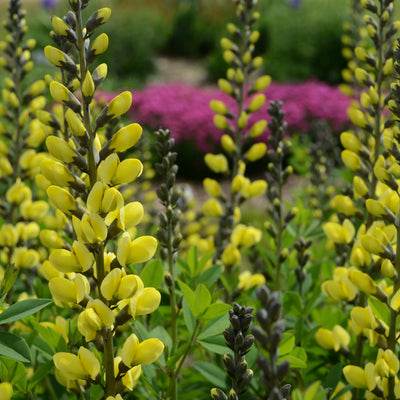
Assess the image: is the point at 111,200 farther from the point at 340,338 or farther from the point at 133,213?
the point at 340,338

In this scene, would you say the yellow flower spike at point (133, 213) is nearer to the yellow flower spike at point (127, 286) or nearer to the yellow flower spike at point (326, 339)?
the yellow flower spike at point (127, 286)

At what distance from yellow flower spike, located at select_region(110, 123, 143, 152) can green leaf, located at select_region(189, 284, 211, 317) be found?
1.33 feet

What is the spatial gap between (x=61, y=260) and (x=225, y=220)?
3.07ft

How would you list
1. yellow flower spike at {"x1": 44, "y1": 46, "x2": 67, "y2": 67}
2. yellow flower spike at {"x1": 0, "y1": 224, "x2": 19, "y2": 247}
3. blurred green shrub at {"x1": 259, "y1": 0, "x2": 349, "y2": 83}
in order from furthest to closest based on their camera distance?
1. blurred green shrub at {"x1": 259, "y1": 0, "x2": 349, "y2": 83}
2. yellow flower spike at {"x1": 0, "y1": 224, "x2": 19, "y2": 247}
3. yellow flower spike at {"x1": 44, "y1": 46, "x2": 67, "y2": 67}

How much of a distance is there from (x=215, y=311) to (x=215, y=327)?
0.17ft

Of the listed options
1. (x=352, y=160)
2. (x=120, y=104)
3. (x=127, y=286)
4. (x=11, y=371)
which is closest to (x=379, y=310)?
(x=352, y=160)

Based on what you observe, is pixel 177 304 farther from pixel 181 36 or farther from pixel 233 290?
pixel 181 36

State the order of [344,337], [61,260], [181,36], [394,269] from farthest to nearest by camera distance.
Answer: [181,36], [344,337], [394,269], [61,260]

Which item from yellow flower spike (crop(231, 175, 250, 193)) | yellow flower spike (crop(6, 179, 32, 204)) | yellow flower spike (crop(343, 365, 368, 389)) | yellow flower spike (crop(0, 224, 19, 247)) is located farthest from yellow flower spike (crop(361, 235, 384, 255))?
yellow flower spike (crop(6, 179, 32, 204))

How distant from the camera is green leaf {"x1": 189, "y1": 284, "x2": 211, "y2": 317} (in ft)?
4.15

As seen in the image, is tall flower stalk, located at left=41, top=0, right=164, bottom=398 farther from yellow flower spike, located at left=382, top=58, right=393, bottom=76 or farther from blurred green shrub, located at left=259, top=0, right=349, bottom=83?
blurred green shrub, located at left=259, top=0, right=349, bottom=83

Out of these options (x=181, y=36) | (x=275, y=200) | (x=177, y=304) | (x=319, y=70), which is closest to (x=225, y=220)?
(x=275, y=200)

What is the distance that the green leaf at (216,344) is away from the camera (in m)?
1.26

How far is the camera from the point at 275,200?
187 centimetres
